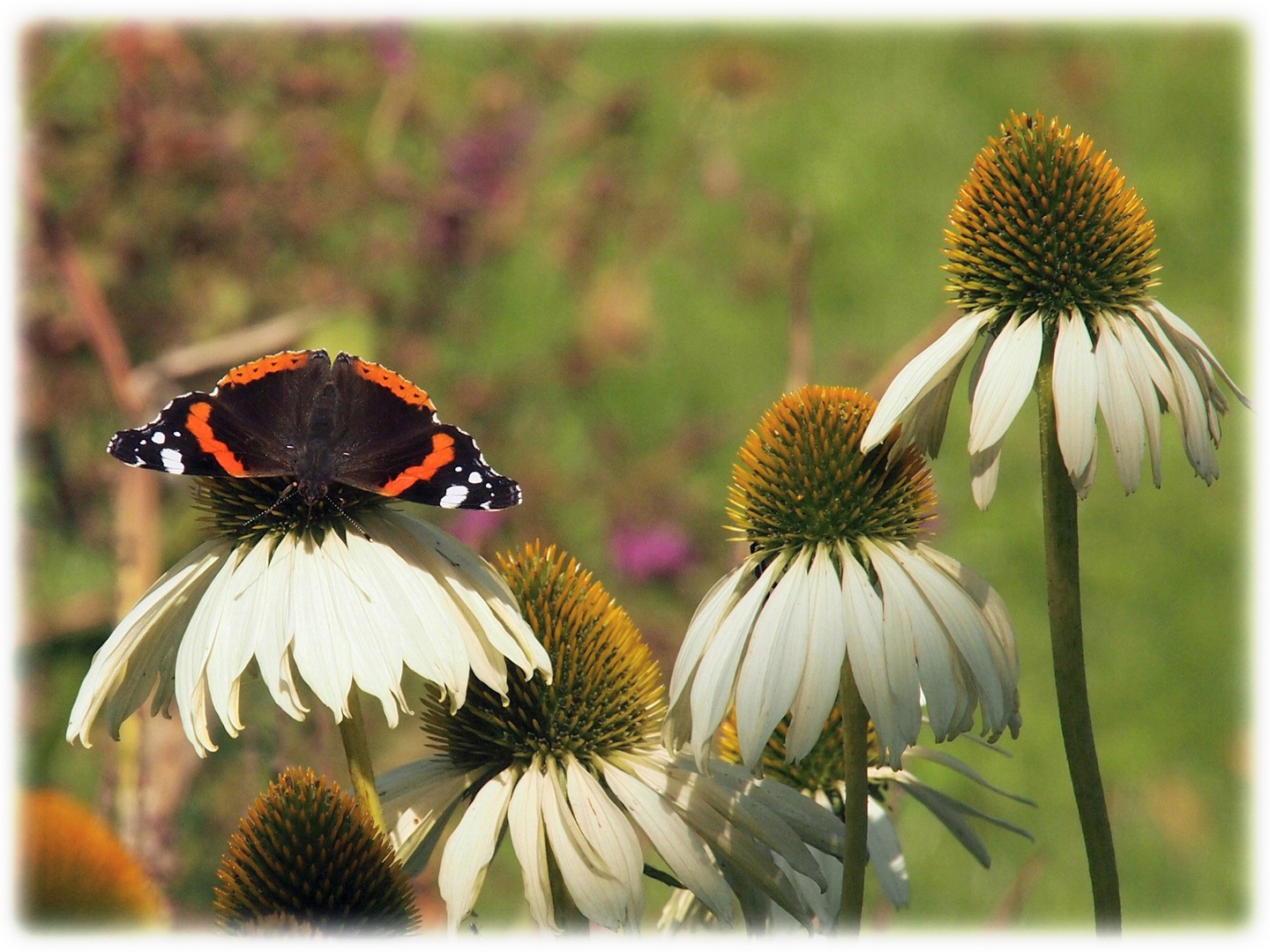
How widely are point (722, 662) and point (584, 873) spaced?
0.24m

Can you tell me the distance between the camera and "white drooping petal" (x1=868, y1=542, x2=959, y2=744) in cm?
117

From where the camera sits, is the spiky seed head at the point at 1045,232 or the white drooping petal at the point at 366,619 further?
the spiky seed head at the point at 1045,232

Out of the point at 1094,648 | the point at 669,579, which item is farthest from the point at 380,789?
the point at 1094,648

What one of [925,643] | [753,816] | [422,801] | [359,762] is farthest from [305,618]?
[925,643]

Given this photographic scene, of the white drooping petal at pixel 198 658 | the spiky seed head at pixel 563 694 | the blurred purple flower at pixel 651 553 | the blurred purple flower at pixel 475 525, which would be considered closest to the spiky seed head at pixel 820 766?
the spiky seed head at pixel 563 694

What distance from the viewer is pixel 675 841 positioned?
1249 mm

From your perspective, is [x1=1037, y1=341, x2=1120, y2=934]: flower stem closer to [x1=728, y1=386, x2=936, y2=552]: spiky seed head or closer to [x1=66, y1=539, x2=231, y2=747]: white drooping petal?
[x1=728, y1=386, x2=936, y2=552]: spiky seed head

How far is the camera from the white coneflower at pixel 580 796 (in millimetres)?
1204

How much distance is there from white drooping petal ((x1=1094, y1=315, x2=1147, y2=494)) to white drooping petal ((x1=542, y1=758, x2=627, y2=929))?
0.61m

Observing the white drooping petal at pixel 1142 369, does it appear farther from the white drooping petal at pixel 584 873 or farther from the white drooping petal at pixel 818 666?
the white drooping petal at pixel 584 873

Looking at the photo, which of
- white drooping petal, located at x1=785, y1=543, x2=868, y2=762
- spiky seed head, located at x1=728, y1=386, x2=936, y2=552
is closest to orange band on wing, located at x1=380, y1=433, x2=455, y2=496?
spiky seed head, located at x1=728, y1=386, x2=936, y2=552

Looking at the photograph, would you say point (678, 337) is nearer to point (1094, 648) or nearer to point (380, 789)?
point (1094, 648)

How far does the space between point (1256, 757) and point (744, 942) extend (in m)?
0.84

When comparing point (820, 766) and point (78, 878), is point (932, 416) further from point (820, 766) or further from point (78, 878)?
point (78, 878)
